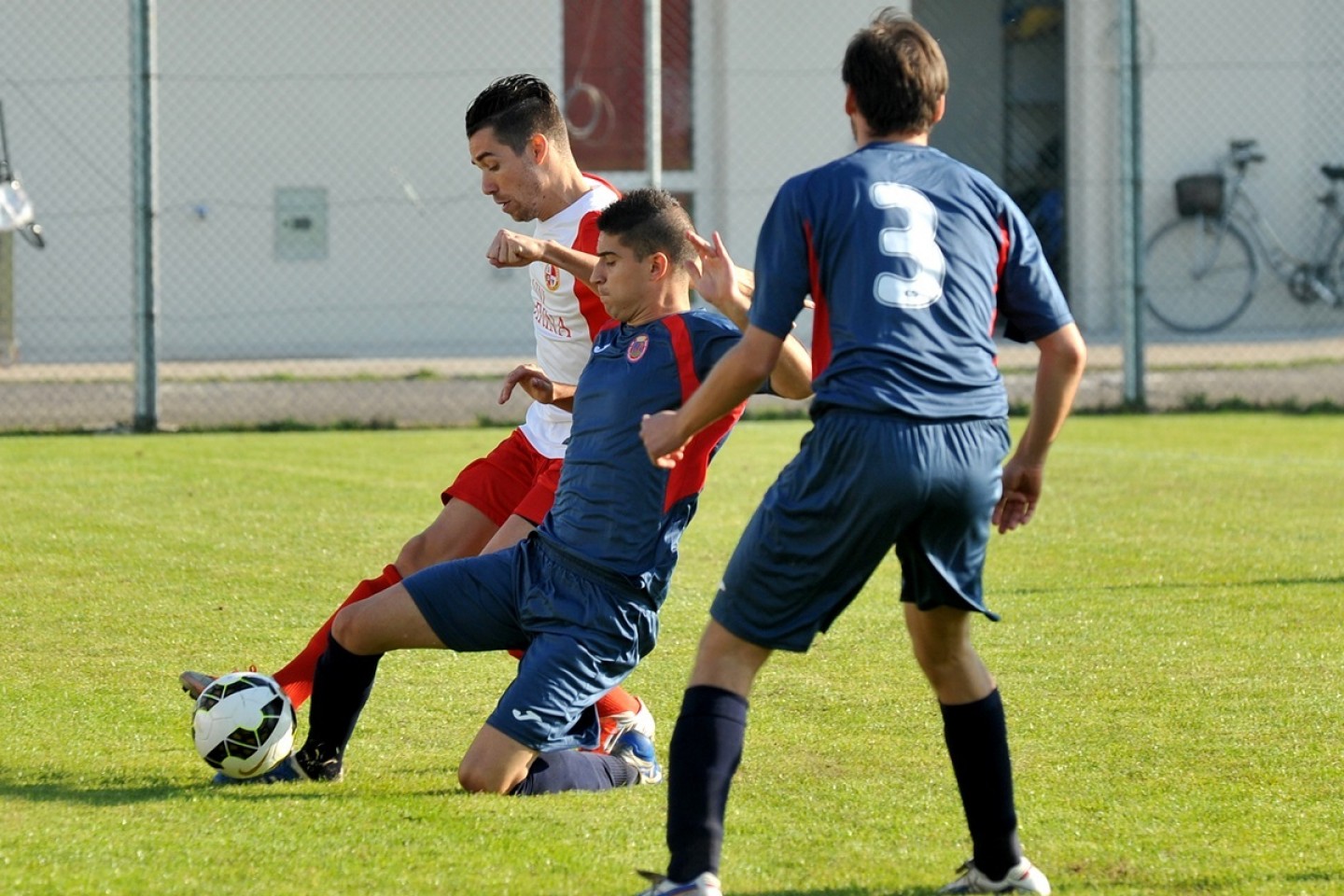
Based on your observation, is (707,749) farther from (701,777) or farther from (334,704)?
(334,704)

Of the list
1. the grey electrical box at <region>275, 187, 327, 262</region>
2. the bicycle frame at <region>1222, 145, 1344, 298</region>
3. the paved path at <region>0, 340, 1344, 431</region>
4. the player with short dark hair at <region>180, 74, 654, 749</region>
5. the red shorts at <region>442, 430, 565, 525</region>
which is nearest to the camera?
the player with short dark hair at <region>180, 74, 654, 749</region>

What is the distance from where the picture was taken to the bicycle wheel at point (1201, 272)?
60.4 ft

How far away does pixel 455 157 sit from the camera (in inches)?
691

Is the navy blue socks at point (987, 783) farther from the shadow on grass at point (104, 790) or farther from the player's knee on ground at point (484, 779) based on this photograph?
the shadow on grass at point (104, 790)

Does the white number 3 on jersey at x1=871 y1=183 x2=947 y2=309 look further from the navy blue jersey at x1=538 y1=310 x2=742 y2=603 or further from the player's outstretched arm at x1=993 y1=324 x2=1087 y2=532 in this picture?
the navy blue jersey at x1=538 y1=310 x2=742 y2=603

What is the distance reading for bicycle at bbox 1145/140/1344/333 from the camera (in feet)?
60.4

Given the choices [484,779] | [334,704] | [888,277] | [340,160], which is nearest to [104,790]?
[334,704]

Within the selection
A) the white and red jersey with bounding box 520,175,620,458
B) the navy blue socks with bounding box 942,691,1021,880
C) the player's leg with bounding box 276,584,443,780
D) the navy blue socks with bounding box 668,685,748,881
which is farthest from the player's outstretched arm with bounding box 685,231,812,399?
the player's leg with bounding box 276,584,443,780

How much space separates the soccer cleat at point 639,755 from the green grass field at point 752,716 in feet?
0.46

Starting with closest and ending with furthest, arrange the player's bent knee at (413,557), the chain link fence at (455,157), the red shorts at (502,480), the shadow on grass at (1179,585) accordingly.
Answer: the player's bent knee at (413,557) < the red shorts at (502,480) < the shadow on grass at (1179,585) < the chain link fence at (455,157)

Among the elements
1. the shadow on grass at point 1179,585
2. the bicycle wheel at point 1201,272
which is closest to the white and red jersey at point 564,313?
the shadow on grass at point 1179,585

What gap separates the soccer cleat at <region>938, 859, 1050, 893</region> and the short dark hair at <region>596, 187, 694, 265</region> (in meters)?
1.57

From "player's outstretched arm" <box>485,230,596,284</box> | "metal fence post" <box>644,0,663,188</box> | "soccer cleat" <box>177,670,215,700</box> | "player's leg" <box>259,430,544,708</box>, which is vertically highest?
"metal fence post" <box>644,0,663,188</box>

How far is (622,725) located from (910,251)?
1759mm
